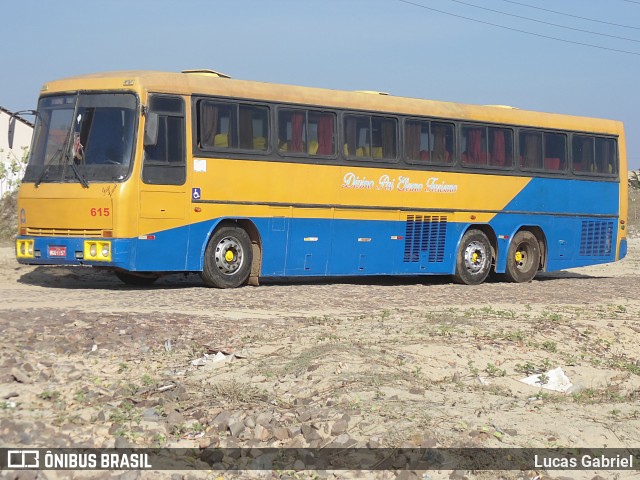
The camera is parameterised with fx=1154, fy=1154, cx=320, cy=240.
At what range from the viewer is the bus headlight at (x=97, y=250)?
17.9 metres

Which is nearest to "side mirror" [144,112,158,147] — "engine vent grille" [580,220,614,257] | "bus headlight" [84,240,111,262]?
"bus headlight" [84,240,111,262]

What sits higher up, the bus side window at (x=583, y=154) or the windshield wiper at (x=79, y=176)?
the bus side window at (x=583, y=154)

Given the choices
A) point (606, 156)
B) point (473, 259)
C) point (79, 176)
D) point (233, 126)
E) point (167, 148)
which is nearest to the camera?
point (79, 176)

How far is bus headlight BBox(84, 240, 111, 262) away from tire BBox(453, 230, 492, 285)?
799 cm

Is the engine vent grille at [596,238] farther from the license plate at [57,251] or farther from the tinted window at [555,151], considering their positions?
the license plate at [57,251]

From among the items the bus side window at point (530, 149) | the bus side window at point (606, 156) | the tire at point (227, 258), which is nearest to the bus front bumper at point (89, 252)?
the tire at point (227, 258)

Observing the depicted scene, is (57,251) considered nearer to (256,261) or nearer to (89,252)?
(89,252)

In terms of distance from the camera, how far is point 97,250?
58.7ft

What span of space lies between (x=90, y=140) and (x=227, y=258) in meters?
3.08

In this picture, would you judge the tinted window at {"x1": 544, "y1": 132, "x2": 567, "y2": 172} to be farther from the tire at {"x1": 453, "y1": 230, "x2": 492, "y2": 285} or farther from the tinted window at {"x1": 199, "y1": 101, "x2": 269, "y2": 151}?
the tinted window at {"x1": 199, "y1": 101, "x2": 269, "y2": 151}

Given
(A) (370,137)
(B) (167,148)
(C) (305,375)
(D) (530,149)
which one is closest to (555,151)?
(D) (530,149)

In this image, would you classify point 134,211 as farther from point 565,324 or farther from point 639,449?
point 639,449

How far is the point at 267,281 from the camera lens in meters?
22.9

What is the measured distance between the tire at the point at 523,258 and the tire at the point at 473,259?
68 cm
